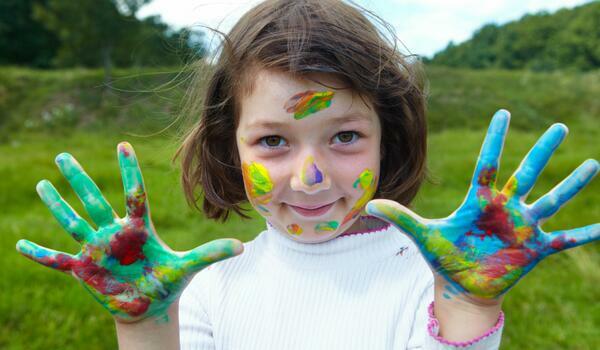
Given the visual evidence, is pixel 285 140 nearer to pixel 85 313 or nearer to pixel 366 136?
pixel 366 136

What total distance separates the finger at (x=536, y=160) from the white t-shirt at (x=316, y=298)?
0.42 m

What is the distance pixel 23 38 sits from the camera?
65.9 feet

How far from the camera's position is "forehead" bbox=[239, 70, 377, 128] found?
1.50 metres

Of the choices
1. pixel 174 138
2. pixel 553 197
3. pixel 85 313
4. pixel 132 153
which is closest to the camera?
pixel 553 197

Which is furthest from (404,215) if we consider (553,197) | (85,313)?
(85,313)

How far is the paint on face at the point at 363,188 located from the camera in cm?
156

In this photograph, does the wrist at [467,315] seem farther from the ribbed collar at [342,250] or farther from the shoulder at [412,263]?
the ribbed collar at [342,250]

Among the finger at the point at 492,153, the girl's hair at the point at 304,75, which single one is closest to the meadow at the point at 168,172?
the girl's hair at the point at 304,75

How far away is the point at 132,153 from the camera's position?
1.38 m

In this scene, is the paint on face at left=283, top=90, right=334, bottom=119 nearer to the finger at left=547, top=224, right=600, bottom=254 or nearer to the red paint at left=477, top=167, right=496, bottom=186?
the red paint at left=477, top=167, right=496, bottom=186

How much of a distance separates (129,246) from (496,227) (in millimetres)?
849

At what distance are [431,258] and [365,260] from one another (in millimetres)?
384

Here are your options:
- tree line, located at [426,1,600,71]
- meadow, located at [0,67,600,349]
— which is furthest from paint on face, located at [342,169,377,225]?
tree line, located at [426,1,600,71]

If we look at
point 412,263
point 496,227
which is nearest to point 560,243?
point 496,227
